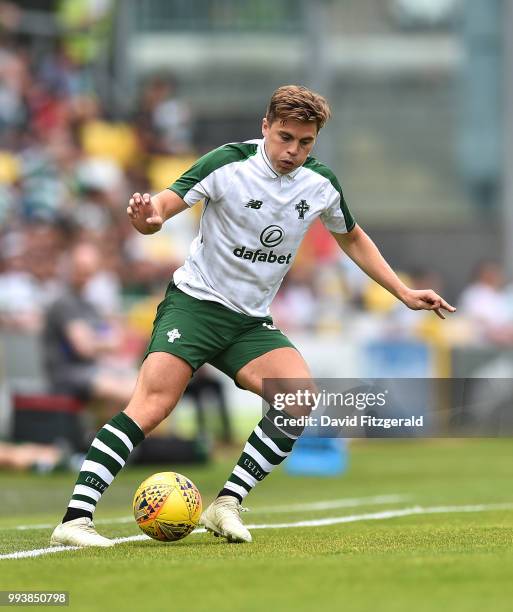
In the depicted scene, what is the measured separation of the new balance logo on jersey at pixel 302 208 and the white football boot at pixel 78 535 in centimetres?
183

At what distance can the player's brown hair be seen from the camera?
6.66 m

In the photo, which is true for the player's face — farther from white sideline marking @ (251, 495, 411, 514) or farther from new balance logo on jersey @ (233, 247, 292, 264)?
white sideline marking @ (251, 495, 411, 514)

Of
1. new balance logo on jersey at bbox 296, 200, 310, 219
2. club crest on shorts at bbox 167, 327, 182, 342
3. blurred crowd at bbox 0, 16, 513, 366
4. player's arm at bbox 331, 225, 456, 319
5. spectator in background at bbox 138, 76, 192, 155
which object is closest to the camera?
club crest on shorts at bbox 167, 327, 182, 342

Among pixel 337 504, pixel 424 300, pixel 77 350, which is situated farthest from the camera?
A: pixel 77 350

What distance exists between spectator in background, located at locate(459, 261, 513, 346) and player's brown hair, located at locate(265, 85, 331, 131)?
1256 centimetres

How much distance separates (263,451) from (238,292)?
2.66ft

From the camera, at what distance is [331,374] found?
18141mm

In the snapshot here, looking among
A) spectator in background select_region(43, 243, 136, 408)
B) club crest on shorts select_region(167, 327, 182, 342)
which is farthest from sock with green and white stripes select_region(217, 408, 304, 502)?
spectator in background select_region(43, 243, 136, 408)

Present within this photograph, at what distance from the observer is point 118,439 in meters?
6.62

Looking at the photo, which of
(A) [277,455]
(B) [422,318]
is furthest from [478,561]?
(B) [422,318]

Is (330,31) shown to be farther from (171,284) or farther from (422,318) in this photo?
(171,284)

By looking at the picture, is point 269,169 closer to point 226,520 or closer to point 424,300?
point 424,300

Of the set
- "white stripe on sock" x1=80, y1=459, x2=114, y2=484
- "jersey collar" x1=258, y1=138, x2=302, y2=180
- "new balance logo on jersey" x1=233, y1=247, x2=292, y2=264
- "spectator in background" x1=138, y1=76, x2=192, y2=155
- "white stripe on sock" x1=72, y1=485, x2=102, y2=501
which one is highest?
"spectator in background" x1=138, y1=76, x2=192, y2=155

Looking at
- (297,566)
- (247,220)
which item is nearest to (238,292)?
(247,220)
